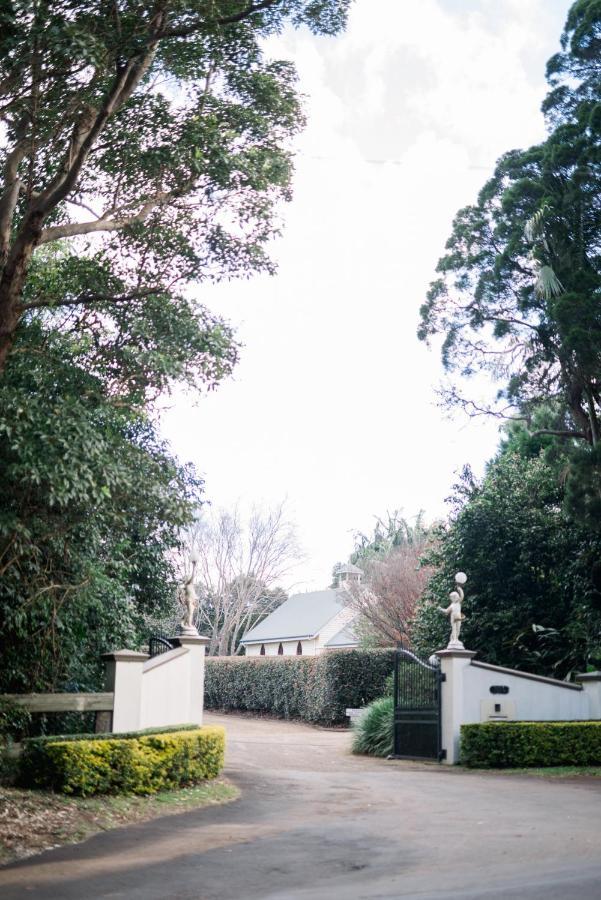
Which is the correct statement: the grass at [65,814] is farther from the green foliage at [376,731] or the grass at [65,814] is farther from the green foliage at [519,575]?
the green foliage at [519,575]

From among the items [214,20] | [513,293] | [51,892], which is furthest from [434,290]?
[51,892]

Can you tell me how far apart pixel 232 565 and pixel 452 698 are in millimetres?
27032

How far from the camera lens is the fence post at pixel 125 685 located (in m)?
11.5

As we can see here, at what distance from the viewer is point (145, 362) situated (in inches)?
409

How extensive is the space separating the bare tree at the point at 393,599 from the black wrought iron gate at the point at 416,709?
12.5 m

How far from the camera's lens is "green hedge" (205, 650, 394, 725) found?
27094 mm

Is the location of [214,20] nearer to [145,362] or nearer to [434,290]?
[145,362]

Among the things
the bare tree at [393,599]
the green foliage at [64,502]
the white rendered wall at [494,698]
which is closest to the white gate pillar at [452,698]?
the white rendered wall at [494,698]

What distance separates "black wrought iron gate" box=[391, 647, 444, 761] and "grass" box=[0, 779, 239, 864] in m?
6.18

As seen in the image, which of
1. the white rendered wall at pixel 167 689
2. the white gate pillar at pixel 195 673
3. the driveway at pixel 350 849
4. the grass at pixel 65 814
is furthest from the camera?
the white gate pillar at pixel 195 673

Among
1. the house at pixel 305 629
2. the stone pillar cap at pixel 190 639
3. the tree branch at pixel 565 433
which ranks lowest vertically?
the stone pillar cap at pixel 190 639

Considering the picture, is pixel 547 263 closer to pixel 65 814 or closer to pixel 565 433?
pixel 565 433

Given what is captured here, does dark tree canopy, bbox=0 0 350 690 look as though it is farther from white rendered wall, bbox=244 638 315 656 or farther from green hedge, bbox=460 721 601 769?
white rendered wall, bbox=244 638 315 656

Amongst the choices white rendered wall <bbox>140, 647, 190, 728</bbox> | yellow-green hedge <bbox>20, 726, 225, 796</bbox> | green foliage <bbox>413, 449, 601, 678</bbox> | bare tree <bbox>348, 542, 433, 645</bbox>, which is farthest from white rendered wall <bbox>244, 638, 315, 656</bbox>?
yellow-green hedge <bbox>20, 726, 225, 796</bbox>
